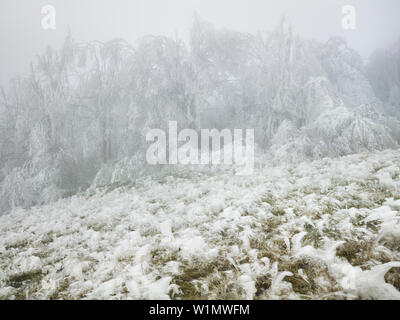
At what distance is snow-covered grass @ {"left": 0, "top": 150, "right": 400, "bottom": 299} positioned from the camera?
214cm

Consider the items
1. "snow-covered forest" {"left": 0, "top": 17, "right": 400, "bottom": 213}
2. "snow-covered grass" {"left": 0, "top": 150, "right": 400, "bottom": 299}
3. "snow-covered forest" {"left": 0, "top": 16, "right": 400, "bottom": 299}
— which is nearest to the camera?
"snow-covered grass" {"left": 0, "top": 150, "right": 400, "bottom": 299}

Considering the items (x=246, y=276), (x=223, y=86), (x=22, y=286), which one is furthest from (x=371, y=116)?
(x=22, y=286)

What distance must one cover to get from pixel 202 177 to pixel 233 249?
5096 mm

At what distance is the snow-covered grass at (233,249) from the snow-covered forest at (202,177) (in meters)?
0.02

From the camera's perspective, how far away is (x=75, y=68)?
12.3 metres

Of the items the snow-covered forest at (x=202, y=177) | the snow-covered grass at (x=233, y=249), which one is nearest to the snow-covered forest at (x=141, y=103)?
the snow-covered forest at (x=202, y=177)

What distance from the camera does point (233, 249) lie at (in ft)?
9.27

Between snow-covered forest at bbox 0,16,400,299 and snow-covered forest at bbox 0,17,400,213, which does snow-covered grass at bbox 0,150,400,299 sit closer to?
snow-covered forest at bbox 0,16,400,299

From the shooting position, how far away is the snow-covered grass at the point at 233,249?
2.14 m

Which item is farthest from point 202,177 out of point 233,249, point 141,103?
point 141,103

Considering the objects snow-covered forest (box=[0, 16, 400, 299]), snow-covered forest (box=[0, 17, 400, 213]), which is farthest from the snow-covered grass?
snow-covered forest (box=[0, 17, 400, 213])

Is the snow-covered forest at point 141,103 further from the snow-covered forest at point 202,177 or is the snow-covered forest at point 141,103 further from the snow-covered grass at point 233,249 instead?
the snow-covered grass at point 233,249

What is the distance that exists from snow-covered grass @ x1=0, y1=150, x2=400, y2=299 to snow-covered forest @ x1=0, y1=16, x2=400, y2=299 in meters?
0.02

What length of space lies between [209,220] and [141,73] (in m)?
9.96
